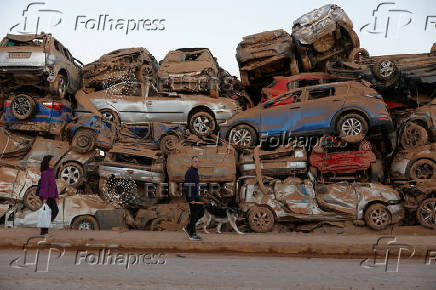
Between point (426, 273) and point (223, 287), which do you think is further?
point (426, 273)

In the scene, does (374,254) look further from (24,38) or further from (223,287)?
(24,38)

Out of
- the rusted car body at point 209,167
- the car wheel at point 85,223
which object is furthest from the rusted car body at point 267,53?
the car wheel at point 85,223

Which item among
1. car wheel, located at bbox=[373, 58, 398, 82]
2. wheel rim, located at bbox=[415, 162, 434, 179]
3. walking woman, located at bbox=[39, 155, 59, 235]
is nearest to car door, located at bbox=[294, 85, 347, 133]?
car wheel, located at bbox=[373, 58, 398, 82]

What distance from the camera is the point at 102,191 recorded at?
38.5ft

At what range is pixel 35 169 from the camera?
11773 mm

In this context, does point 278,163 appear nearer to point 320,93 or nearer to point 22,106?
point 320,93

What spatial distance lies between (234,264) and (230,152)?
5120mm

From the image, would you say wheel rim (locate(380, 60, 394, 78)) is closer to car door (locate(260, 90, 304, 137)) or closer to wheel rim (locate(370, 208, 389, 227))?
car door (locate(260, 90, 304, 137))

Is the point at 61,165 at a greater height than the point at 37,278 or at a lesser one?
greater

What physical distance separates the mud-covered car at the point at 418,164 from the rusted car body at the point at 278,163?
2.61 metres

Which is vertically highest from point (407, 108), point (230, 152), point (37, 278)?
point (407, 108)

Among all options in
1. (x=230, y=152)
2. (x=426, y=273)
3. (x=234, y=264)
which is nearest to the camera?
(x=426, y=273)

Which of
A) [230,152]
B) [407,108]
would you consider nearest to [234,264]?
[230,152]

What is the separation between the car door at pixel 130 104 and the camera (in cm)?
1443
